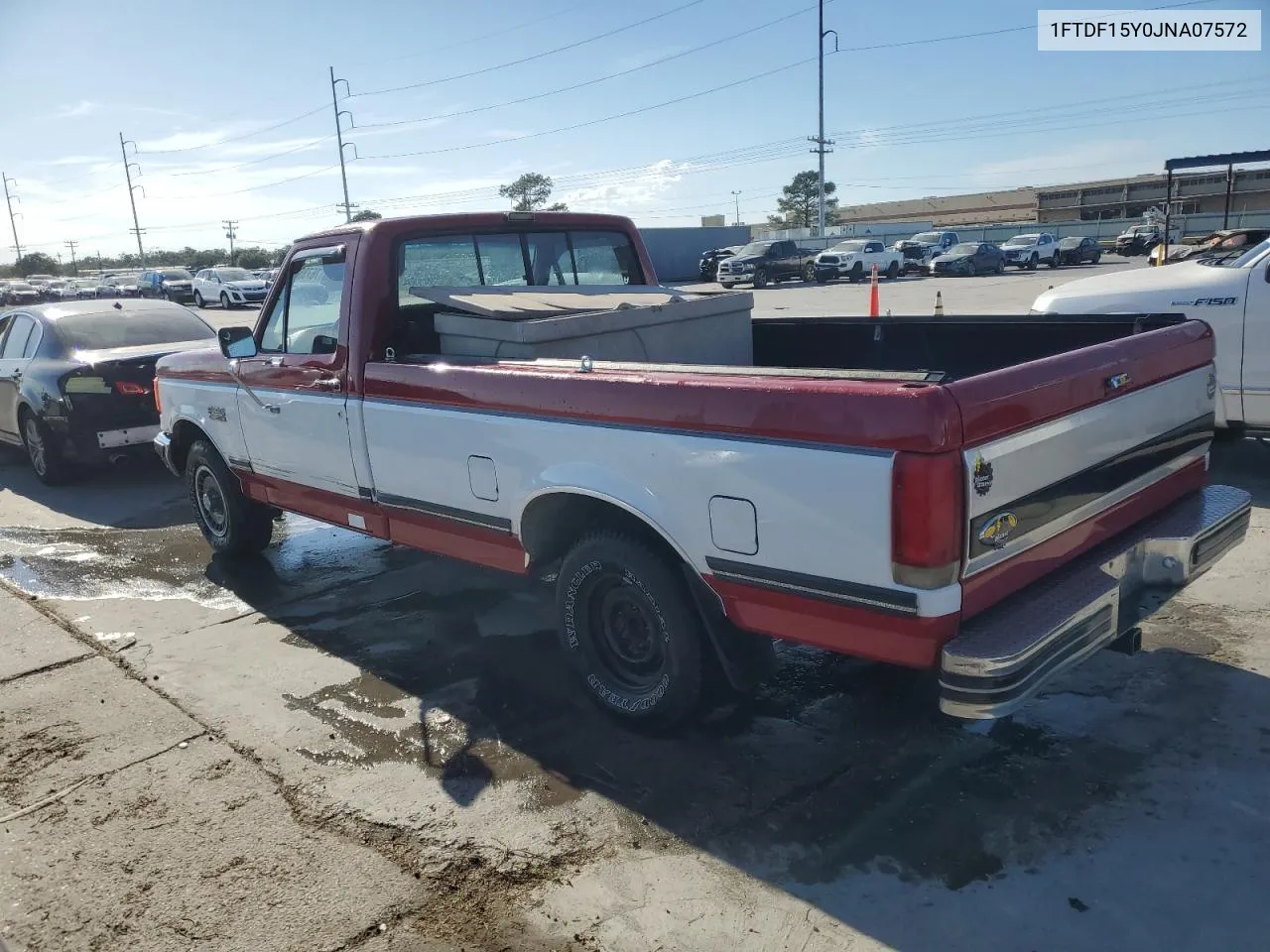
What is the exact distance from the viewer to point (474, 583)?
591 centimetres

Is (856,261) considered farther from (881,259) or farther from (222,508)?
(222,508)

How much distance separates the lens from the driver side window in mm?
4863

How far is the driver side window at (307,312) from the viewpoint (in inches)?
191

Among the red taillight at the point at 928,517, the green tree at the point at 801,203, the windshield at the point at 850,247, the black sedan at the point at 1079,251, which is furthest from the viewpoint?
the green tree at the point at 801,203

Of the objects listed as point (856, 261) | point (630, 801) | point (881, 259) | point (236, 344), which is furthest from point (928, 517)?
point (881, 259)

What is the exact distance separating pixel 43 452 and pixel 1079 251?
42.2 meters

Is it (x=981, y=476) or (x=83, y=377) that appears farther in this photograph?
(x=83, y=377)

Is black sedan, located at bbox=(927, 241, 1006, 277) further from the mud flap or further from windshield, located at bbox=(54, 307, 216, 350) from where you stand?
the mud flap

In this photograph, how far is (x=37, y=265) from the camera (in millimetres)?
111500

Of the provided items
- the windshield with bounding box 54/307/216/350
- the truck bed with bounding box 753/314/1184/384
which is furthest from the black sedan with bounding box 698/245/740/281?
the truck bed with bounding box 753/314/1184/384

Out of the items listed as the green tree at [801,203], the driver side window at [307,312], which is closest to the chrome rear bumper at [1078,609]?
the driver side window at [307,312]

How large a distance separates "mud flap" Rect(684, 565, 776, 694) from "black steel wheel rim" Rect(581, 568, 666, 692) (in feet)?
0.85

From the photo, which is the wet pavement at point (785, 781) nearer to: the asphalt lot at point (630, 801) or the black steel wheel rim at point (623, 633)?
the asphalt lot at point (630, 801)

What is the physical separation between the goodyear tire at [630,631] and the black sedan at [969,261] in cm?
3821
